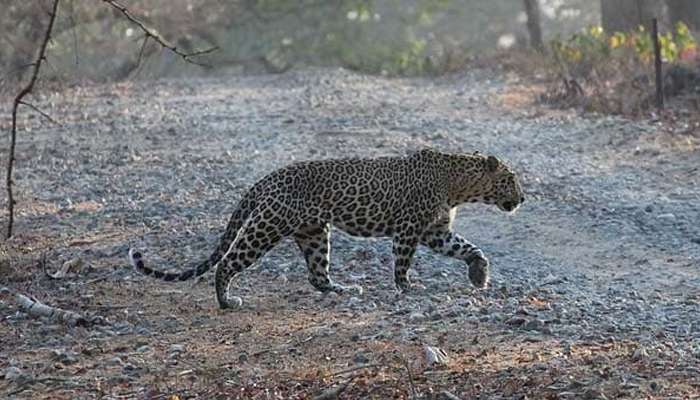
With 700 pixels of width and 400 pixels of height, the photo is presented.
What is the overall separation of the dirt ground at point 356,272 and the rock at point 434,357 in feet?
0.11

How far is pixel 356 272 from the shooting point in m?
11.2

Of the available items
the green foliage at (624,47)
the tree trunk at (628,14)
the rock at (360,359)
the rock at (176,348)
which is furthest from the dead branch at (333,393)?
the tree trunk at (628,14)

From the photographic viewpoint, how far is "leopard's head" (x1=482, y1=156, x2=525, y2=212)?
10.8 meters

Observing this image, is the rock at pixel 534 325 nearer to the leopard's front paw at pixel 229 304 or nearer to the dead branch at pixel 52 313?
the leopard's front paw at pixel 229 304

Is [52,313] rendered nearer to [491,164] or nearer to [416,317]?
[416,317]

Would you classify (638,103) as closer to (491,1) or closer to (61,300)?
(61,300)

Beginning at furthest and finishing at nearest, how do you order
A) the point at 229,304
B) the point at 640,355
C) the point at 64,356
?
the point at 229,304, the point at 64,356, the point at 640,355

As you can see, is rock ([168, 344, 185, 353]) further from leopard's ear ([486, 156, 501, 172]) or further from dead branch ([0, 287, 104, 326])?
leopard's ear ([486, 156, 501, 172])

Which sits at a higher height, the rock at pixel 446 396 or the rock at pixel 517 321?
the rock at pixel 446 396

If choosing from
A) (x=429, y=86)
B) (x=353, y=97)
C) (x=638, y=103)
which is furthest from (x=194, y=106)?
(x=638, y=103)

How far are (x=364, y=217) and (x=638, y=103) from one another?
9.09 meters

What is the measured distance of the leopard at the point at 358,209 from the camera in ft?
32.5

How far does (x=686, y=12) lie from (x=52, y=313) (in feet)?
57.4

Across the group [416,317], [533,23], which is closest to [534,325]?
[416,317]
